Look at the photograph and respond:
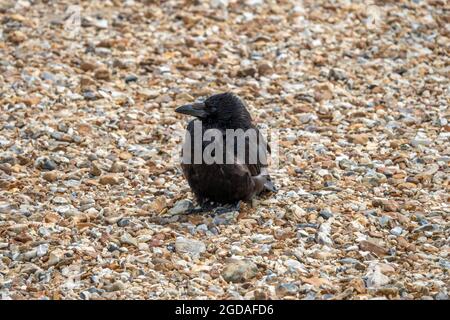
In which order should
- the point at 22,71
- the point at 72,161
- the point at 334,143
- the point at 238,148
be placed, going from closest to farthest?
1. the point at 238,148
2. the point at 72,161
3. the point at 334,143
4. the point at 22,71

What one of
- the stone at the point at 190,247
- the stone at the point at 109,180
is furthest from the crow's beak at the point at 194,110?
the stone at the point at 190,247

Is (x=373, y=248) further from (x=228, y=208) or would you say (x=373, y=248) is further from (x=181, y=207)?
(x=181, y=207)

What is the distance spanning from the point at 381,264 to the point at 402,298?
1.42 ft

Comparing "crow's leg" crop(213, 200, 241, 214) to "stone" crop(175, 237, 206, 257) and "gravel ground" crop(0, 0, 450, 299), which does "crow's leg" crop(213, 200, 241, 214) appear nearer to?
"gravel ground" crop(0, 0, 450, 299)

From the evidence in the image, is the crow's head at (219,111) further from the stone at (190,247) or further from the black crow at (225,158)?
the stone at (190,247)

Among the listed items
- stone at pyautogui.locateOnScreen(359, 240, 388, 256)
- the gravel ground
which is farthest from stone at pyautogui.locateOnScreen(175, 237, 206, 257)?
stone at pyautogui.locateOnScreen(359, 240, 388, 256)

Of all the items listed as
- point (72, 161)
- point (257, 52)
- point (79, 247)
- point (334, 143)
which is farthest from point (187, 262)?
point (257, 52)

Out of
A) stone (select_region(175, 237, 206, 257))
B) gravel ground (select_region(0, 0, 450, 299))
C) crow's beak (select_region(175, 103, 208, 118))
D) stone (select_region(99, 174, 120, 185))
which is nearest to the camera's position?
gravel ground (select_region(0, 0, 450, 299))

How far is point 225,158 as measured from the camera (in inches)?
280

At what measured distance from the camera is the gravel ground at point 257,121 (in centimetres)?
623

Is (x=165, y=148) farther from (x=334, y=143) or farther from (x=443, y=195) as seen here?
(x=443, y=195)

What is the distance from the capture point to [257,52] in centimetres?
1055

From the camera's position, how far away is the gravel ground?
623 centimetres

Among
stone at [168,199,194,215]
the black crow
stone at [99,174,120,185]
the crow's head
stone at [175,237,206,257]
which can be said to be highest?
the crow's head
